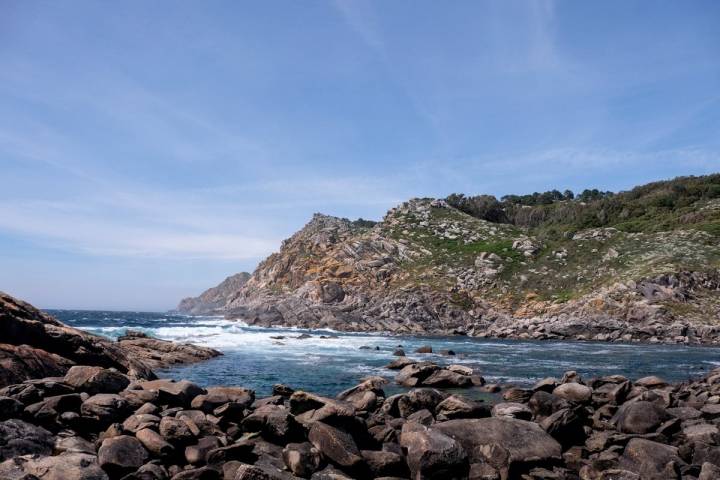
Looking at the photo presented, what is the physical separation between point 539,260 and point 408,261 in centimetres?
2514

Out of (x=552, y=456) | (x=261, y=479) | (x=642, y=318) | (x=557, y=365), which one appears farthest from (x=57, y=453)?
(x=642, y=318)

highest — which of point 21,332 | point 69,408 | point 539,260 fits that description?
point 539,260

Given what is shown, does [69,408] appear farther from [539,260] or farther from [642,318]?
[539,260]

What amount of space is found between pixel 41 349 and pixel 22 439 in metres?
10.1

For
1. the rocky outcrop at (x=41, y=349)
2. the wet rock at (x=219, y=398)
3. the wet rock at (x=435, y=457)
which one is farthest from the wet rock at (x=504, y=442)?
the rocky outcrop at (x=41, y=349)

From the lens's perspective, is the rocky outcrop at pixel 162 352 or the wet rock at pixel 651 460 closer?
the wet rock at pixel 651 460

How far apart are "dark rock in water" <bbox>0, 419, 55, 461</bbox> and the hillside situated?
62.3 m

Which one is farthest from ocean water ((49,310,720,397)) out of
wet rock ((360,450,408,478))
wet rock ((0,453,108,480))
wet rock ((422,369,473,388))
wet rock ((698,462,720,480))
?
wet rock ((0,453,108,480))

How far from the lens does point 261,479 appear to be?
11930 millimetres

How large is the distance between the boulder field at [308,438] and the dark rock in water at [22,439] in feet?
0.11

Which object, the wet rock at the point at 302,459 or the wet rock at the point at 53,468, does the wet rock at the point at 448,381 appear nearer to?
the wet rock at the point at 302,459

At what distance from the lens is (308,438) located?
1476 centimetres

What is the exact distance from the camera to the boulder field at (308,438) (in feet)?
41.8

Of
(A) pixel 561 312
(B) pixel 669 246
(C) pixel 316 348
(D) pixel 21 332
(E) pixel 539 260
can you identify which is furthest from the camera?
(E) pixel 539 260
